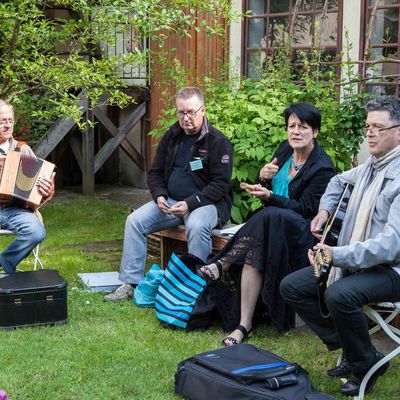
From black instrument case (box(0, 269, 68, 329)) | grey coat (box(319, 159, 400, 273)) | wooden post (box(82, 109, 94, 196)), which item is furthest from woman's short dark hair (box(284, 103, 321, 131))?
wooden post (box(82, 109, 94, 196))

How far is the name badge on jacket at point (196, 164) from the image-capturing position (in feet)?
18.0

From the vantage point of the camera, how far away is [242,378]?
3455 millimetres

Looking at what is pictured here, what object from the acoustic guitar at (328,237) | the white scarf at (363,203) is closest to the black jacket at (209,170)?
the acoustic guitar at (328,237)

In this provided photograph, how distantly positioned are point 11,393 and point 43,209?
→ 5508mm

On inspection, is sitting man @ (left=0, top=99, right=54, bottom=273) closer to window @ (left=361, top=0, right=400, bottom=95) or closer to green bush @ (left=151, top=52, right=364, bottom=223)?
green bush @ (left=151, top=52, right=364, bottom=223)

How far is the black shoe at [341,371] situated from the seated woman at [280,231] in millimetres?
684

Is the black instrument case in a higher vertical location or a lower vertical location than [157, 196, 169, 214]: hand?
lower

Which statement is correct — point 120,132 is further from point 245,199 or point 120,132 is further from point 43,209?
point 245,199

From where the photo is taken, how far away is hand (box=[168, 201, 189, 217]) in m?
5.37

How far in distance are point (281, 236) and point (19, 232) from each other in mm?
1931

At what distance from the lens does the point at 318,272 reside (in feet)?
12.4

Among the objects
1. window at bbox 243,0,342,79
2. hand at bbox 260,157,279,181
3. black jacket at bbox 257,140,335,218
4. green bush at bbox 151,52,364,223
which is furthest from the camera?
window at bbox 243,0,342,79

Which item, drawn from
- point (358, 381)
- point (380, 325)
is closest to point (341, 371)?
point (358, 381)

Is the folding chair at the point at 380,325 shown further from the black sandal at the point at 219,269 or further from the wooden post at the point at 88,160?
the wooden post at the point at 88,160
